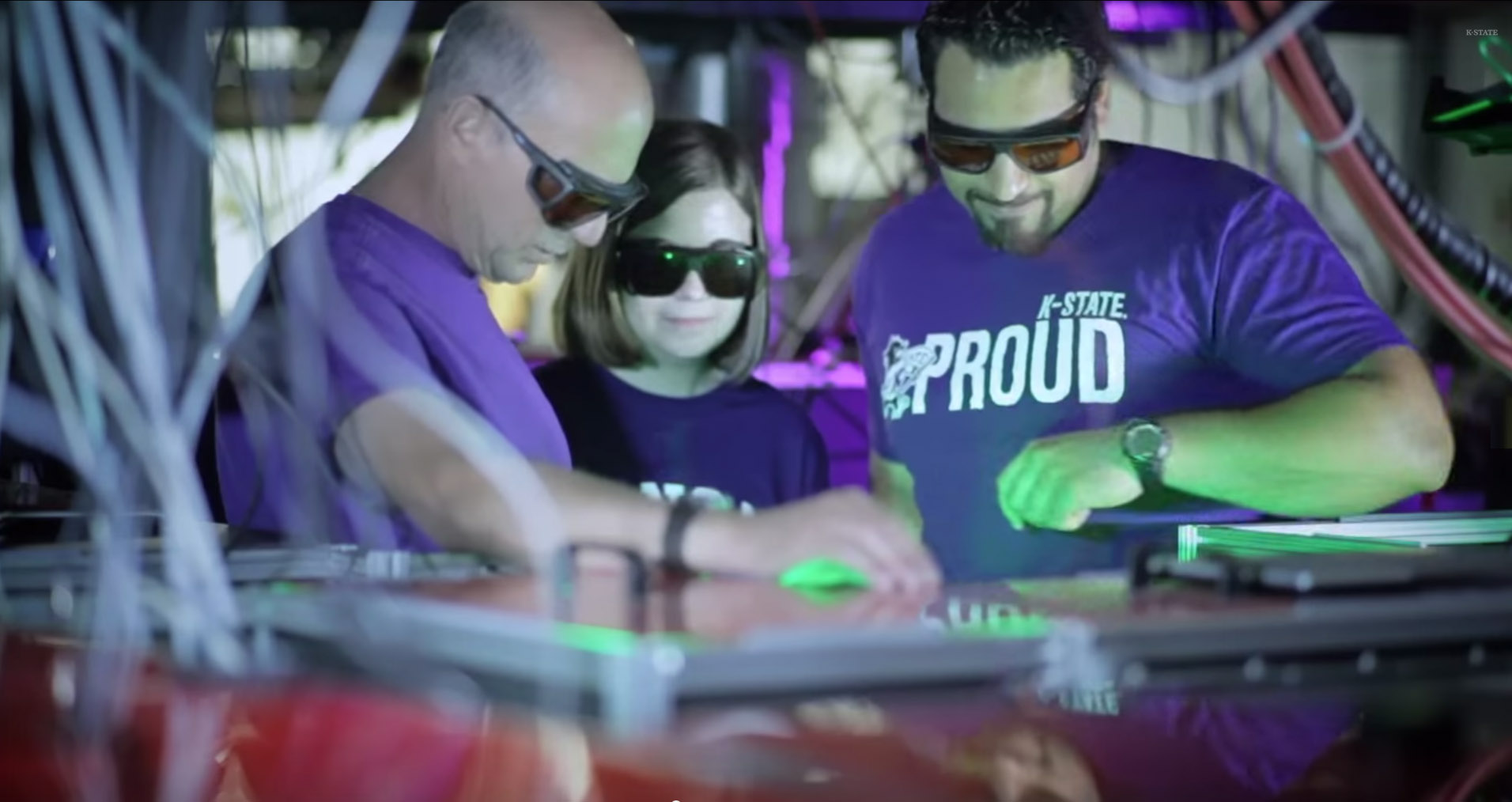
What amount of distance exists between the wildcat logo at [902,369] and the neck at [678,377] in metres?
0.22

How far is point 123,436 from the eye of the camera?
1683 millimetres

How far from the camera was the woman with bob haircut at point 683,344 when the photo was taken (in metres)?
2.06

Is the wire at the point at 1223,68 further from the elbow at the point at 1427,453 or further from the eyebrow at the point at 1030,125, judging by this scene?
the elbow at the point at 1427,453

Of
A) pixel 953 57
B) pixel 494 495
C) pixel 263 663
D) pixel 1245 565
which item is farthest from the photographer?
pixel 953 57

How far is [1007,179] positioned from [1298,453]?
0.47 m

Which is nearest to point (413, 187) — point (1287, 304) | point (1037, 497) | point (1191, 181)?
point (1037, 497)

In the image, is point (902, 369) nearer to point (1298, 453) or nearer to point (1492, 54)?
point (1298, 453)

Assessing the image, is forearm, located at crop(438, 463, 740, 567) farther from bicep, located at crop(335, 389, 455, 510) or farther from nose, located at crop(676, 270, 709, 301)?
nose, located at crop(676, 270, 709, 301)

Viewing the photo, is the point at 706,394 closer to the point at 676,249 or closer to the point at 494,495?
the point at 676,249

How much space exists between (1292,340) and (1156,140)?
0.94 feet

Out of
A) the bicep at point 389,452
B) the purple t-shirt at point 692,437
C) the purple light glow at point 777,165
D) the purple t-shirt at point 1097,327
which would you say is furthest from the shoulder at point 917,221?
the bicep at point 389,452

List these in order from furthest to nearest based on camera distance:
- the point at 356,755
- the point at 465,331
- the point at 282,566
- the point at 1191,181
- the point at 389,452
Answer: the point at 1191,181, the point at 465,331, the point at 389,452, the point at 282,566, the point at 356,755

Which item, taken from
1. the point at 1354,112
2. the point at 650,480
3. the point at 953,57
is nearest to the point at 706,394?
the point at 650,480

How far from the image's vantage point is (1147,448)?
2.17m
